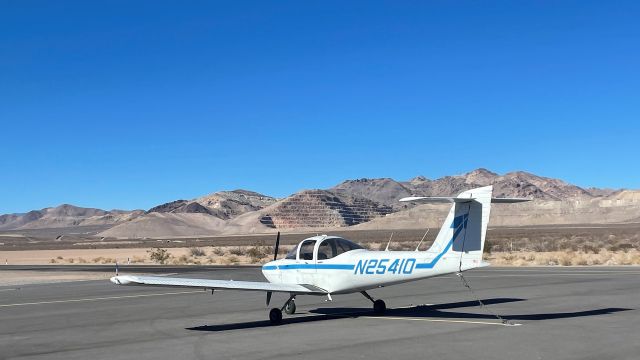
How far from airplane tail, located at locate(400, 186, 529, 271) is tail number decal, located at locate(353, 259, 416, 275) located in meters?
0.81

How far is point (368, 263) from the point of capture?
18016 mm

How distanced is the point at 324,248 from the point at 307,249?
0.50 m

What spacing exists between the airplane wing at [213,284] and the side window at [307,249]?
0.79 metres

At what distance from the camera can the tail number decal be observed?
57.0 feet

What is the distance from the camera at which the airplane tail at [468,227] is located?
1670 cm

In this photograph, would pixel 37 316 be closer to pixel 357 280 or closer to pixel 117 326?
pixel 117 326

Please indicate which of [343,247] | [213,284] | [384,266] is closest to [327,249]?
[343,247]

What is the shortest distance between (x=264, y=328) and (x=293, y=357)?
14.7ft

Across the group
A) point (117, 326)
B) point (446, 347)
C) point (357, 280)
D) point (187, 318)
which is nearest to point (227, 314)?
point (187, 318)

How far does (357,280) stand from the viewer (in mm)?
18109

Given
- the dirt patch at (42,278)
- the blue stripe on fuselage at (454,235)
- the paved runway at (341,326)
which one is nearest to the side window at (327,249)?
the paved runway at (341,326)

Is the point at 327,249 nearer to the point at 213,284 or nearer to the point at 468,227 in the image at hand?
the point at 213,284

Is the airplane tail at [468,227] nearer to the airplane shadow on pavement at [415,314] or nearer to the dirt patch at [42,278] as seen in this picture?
the airplane shadow on pavement at [415,314]

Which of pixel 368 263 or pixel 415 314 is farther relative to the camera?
pixel 415 314
